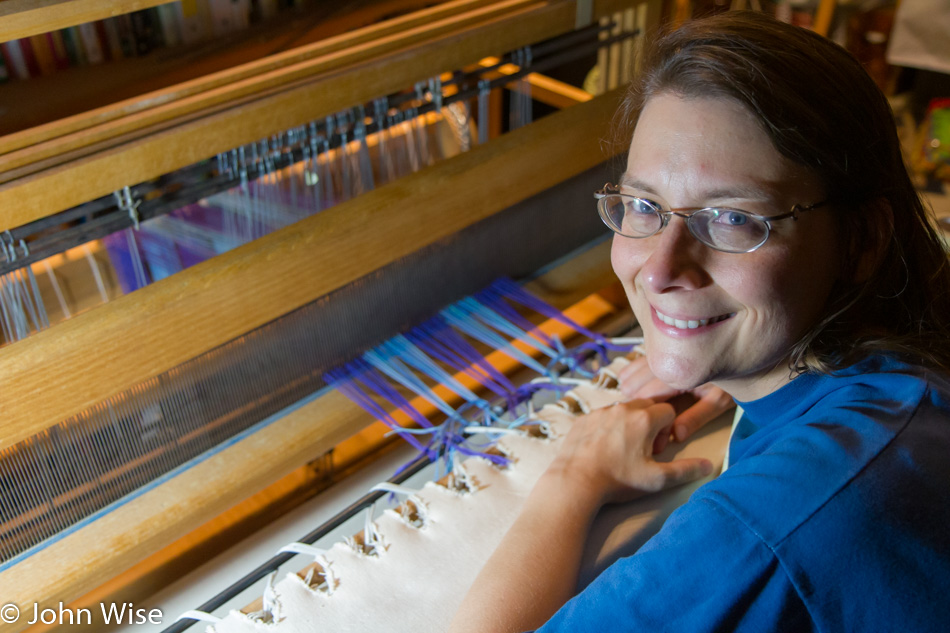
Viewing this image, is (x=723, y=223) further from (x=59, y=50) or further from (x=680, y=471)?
(x=59, y=50)

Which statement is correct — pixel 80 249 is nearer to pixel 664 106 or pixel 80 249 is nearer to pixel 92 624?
pixel 92 624

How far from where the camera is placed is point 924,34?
2277 millimetres

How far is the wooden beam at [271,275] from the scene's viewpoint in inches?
34.3

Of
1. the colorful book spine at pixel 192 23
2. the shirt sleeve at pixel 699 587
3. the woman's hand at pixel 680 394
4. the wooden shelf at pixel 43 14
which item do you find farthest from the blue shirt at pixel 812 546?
the colorful book spine at pixel 192 23

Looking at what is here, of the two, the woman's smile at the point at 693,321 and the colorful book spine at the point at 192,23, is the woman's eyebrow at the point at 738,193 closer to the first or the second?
the woman's smile at the point at 693,321

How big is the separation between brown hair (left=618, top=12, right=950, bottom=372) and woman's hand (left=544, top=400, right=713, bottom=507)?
26 cm

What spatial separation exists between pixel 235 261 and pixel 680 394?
0.65 metres

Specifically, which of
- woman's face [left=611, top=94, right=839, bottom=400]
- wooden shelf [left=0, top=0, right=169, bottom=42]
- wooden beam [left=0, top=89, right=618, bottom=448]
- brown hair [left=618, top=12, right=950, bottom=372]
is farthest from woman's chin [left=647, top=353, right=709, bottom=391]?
wooden shelf [left=0, top=0, right=169, bottom=42]

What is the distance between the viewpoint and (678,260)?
74 cm

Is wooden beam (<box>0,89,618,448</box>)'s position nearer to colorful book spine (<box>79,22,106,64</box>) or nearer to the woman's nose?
colorful book spine (<box>79,22,106,64</box>)

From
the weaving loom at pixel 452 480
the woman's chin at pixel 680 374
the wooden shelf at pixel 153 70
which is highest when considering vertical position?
the wooden shelf at pixel 153 70

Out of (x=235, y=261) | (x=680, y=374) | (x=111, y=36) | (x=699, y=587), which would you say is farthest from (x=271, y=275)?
(x=699, y=587)

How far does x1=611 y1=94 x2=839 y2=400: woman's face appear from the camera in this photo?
70 centimetres

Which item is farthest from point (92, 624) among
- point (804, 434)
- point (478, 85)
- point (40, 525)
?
point (478, 85)
